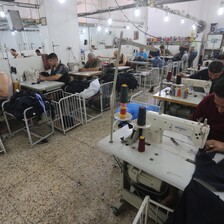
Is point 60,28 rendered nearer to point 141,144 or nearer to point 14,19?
point 14,19

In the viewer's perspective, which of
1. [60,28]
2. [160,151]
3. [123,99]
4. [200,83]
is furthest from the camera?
[60,28]

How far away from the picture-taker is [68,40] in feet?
15.3

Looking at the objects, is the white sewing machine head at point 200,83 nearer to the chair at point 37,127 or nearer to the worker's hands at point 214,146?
the worker's hands at point 214,146

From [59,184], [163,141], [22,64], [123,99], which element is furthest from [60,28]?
[163,141]

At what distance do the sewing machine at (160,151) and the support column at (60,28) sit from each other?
3.89 metres

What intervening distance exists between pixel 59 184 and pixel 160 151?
125 centimetres

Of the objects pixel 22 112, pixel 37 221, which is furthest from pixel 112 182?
pixel 22 112

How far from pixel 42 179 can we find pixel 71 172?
1.07ft

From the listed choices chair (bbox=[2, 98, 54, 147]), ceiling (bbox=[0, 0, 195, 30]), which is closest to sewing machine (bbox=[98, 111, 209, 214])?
chair (bbox=[2, 98, 54, 147])

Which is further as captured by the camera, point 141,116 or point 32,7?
point 32,7

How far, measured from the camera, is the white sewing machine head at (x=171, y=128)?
1088 mm

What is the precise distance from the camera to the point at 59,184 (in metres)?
1.87

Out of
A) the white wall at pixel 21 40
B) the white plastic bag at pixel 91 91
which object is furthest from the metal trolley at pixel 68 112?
the white wall at pixel 21 40

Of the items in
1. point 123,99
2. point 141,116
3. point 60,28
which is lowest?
point 141,116
